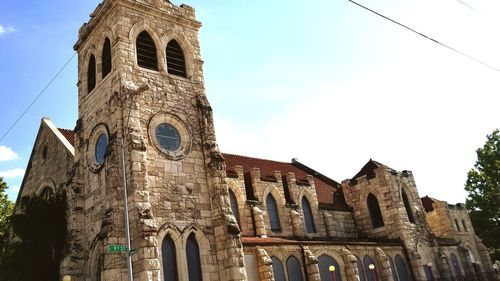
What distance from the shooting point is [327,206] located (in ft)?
105

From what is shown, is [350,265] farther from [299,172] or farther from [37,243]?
[37,243]

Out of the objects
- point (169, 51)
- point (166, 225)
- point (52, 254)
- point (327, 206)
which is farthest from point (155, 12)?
point (327, 206)

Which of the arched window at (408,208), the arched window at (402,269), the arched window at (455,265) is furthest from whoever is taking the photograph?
the arched window at (455,265)

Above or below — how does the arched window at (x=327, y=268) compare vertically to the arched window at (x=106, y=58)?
below

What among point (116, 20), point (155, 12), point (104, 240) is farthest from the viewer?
Result: point (155, 12)

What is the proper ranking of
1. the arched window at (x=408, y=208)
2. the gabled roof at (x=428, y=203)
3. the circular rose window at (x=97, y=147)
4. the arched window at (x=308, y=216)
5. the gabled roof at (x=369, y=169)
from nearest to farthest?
the circular rose window at (x=97, y=147) → the arched window at (x=308, y=216) → the arched window at (x=408, y=208) → the gabled roof at (x=369, y=169) → the gabled roof at (x=428, y=203)

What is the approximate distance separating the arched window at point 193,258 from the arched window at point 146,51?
816 cm

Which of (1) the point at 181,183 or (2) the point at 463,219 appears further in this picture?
(2) the point at 463,219

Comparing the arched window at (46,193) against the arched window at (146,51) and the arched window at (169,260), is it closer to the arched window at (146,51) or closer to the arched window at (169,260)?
the arched window at (146,51)

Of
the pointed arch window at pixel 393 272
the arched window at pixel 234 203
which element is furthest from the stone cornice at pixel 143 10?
the pointed arch window at pixel 393 272

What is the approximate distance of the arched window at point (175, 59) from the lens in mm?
22078

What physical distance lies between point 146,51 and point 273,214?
1289 cm

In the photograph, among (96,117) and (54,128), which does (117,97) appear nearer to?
(96,117)

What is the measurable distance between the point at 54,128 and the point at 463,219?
104 feet
